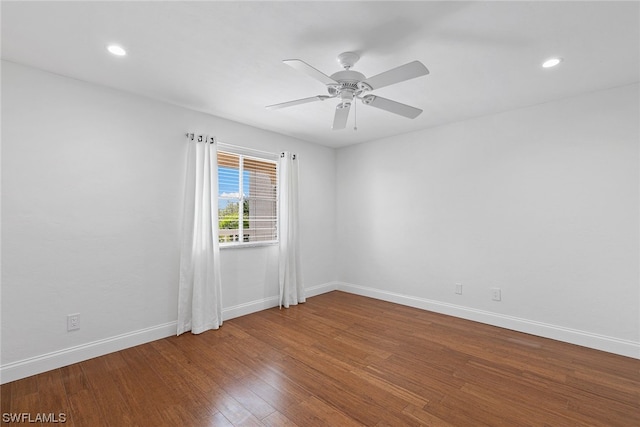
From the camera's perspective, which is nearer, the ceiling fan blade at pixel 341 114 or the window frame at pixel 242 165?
the ceiling fan blade at pixel 341 114

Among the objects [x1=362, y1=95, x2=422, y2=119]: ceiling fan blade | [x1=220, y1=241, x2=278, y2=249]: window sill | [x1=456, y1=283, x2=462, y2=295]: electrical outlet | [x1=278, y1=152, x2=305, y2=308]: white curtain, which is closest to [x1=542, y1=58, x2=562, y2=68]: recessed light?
[x1=362, y1=95, x2=422, y2=119]: ceiling fan blade

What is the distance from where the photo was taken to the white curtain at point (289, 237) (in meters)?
4.07

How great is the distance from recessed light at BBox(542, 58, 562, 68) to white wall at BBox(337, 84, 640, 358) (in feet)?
2.99

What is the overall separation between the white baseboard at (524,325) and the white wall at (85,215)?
3049 millimetres

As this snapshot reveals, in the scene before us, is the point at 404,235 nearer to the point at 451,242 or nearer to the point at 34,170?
the point at 451,242

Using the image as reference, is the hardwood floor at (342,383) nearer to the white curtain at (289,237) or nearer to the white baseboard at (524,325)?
the white baseboard at (524,325)

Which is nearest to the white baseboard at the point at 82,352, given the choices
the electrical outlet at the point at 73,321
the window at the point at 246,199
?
the electrical outlet at the point at 73,321

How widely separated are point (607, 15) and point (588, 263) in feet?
7.29

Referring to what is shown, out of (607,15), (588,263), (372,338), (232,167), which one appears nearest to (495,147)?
(588,263)

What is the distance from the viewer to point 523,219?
10.5 ft

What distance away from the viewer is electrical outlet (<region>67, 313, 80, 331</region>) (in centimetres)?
246

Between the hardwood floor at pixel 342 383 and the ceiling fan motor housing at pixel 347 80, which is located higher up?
the ceiling fan motor housing at pixel 347 80

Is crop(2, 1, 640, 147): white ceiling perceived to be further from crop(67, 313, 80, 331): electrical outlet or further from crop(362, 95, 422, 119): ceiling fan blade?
crop(67, 313, 80, 331): electrical outlet

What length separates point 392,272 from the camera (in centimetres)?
431
